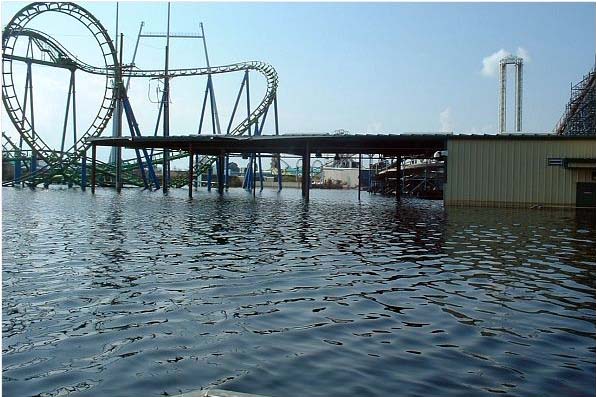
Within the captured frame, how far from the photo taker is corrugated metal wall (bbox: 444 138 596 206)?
33.5 meters

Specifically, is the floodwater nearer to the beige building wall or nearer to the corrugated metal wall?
the corrugated metal wall

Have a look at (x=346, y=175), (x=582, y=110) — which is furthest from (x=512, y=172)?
(x=346, y=175)

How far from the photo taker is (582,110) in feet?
176

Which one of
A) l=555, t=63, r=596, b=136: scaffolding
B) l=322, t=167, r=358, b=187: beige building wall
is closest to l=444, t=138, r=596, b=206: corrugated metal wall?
l=555, t=63, r=596, b=136: scaffolding

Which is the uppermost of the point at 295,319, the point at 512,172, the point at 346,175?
the point at 512,172

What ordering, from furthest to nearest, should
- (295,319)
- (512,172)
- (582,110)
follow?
1. (582,110)
2. (512,172)
3. (295,319)

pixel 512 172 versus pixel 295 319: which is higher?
pixel 512 172

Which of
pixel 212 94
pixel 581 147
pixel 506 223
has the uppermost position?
pixel 212 94

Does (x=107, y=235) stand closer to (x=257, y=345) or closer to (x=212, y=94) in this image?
(x=257, y=345)

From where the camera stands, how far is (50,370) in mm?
5141

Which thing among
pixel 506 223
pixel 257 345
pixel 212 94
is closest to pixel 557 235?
pixel 506 223

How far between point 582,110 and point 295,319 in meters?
53.8

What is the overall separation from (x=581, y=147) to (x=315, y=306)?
30.0m

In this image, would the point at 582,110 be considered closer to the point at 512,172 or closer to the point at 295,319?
the point at 512,172
